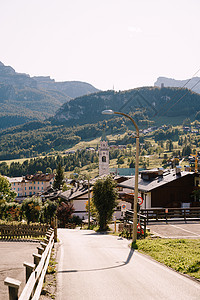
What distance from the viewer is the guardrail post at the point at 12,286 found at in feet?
14.7

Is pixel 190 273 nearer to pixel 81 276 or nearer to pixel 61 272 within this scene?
pixel 81 276

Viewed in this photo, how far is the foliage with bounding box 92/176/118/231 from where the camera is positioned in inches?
1171

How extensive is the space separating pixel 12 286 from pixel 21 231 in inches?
816

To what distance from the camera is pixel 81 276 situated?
399 inches

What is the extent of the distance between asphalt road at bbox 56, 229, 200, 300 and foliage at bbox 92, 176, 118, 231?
15459mm

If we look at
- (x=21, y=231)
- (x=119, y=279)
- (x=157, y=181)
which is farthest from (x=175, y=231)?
(x=157, y=181)

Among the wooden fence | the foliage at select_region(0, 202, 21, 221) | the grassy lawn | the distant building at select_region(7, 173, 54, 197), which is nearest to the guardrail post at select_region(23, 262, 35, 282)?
the grassy lawn

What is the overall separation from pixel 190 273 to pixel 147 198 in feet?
99.5

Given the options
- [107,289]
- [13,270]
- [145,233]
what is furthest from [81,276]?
[145,233]

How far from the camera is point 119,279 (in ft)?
32.2

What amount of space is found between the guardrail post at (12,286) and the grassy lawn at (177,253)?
7036 millimetres

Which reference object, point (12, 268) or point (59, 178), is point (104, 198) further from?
point (59, 178)

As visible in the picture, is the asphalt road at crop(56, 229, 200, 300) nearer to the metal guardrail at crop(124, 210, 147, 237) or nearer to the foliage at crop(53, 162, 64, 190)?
the metal guardrail at crop(124, 210, 147, 237)

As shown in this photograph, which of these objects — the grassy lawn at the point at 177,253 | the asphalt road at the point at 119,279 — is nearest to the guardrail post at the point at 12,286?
the asphalt road at the point at 119,279
